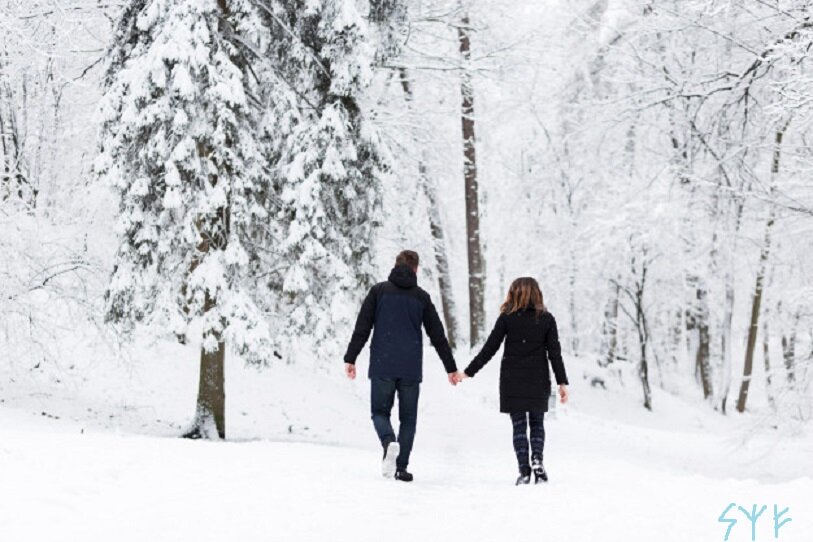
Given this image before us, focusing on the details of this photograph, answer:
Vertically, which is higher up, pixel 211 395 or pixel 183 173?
pixel 183 173

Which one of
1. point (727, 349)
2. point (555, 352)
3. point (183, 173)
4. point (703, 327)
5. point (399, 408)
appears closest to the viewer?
point (399, 408)

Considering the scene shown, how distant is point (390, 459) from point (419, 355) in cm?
102

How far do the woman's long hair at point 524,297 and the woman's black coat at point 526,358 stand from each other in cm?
5

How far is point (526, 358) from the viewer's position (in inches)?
311

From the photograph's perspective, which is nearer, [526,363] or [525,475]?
[525,475]

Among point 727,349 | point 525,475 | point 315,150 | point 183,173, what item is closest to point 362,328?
point 525,475

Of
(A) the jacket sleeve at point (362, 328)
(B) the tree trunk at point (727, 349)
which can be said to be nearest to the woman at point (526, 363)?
(A) the jacket sleeve at point (362, 328)


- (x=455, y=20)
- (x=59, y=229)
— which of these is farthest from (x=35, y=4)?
(x=455, y=20)

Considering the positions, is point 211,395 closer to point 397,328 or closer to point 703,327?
point 397,328

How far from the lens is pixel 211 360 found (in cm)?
1193

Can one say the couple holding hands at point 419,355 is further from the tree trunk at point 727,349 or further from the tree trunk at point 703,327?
the tree trunk at point 703,327

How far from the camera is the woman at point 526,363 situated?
781 cm

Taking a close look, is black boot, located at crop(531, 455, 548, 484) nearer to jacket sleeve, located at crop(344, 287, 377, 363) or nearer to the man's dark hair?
jacket sleeve, located at crop(344, 287, 377, 363)

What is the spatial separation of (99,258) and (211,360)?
2.24 meters
